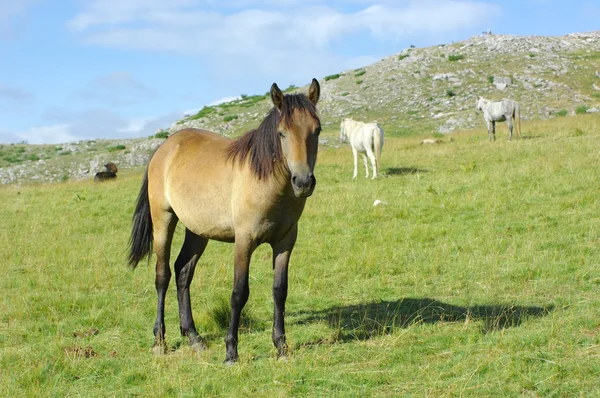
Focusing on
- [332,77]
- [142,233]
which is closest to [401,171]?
[142,233]

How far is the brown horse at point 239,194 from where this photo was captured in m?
4.99

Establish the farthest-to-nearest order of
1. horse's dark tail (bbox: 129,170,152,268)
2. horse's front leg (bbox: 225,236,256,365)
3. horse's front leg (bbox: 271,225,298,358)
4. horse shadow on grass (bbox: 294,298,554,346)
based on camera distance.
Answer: horse's dark tail (bbox: 129,170,152,268) → horse shadow on grass (bbox: 294,298,554,346) → horse's front leg (bbox: 271,225,298,358) → horse's front leg (bbox: 225,236,256,365)

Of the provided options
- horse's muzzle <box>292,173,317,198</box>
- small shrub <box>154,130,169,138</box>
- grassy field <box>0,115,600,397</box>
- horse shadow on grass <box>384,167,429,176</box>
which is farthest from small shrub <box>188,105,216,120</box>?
horse's muzzle <box>292,173,317,198</box>

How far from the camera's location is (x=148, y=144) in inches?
1320

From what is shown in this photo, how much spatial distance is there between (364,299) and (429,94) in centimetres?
2855

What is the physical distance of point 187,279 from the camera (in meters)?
6.55

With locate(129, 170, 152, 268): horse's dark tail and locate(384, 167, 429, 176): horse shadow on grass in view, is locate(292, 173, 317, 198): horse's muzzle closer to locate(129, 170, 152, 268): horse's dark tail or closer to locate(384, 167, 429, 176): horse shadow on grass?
locate(129, 170, 152, 268): horse's dark tail

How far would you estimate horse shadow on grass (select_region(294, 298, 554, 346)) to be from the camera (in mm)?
Result: 5965

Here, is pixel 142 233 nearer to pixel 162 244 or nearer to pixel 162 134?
pixel 162 244

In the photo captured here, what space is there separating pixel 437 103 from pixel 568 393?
2960 cm

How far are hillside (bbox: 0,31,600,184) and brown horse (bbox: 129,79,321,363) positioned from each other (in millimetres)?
21691

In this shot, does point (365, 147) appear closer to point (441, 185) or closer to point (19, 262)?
point (441, 185)

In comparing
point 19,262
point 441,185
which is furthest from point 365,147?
point 19,262

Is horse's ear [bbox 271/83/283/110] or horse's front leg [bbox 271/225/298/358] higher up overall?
horse's ear [bbox 271/83/283/110]
